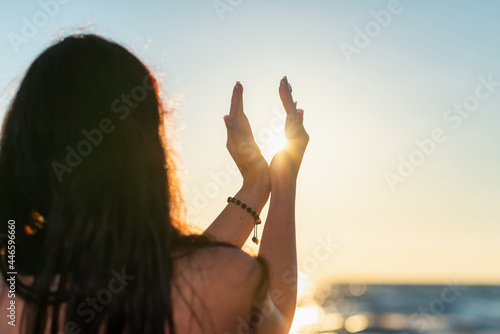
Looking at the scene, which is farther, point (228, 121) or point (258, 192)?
point (228, 121)

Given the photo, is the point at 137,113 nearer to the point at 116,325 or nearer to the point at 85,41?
the point at 85,41

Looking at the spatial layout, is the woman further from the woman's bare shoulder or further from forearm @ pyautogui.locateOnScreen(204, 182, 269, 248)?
forearm @ pyautogui.locateOnScreen(204, 182, 269, 248)

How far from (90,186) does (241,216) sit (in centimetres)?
82

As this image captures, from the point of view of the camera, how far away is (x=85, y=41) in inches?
76.6

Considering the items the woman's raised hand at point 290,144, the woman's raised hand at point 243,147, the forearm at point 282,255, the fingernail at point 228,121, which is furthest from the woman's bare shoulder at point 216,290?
the fingernail at point 228,121

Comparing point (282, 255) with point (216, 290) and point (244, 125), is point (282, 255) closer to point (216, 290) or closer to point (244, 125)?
Answer: point (216, 290)


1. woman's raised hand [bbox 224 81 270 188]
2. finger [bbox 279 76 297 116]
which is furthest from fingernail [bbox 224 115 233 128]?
finger [bbox 279 76 297 116]

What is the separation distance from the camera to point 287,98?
98.5 inches

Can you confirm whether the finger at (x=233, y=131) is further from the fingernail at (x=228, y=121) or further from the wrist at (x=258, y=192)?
the wrist at (x=258, y=192)

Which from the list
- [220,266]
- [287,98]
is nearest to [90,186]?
[220,266]

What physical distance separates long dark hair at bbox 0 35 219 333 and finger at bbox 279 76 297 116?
73 centimetres

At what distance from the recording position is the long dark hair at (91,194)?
5.63 feet

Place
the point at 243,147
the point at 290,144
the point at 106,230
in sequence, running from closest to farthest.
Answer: the point at 106,230
the point at 290,144
the point at 243,147

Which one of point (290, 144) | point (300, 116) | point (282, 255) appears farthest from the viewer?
point (300, 116)
